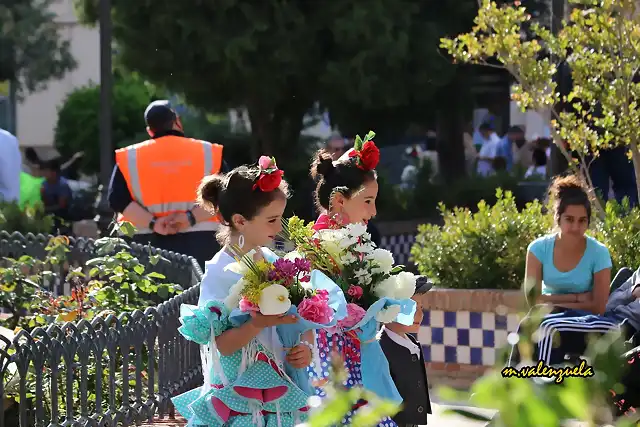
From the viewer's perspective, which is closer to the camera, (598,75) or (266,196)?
(266,196)

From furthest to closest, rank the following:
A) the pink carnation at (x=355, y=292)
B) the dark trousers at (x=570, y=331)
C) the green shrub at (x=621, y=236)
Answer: the green shrub at (x=621, y=236), the dark trousers at (x=570, y=331), the pink carnation at (x=355, y=292)

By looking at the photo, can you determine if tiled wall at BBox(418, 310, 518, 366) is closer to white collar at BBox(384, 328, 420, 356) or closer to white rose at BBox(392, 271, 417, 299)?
white collar at BBox(384, 328, 420, 356)

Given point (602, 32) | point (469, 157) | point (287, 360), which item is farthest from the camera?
point (469, 157)

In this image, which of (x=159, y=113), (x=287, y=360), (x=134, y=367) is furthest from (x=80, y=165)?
(x=287, y=360)

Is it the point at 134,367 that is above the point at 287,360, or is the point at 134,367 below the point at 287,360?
below

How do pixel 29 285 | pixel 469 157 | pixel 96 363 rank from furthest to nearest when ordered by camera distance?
pixel 469 157, pixel 29 285, pixel 96 363

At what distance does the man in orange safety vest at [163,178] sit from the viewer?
25.2 ft

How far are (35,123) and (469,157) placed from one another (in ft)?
72.6

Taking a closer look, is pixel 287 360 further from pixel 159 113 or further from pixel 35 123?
pixel 35 123

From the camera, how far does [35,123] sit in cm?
3969

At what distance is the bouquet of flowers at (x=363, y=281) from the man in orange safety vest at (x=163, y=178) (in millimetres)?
3259

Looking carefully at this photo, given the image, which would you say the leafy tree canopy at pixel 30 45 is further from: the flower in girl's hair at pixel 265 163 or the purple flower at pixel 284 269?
the purple flower at pixel 284 269

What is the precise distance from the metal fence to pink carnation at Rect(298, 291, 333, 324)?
115 cm

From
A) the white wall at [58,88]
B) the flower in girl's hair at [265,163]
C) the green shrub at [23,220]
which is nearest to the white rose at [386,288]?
the flower in girl's hair at [265,163]
